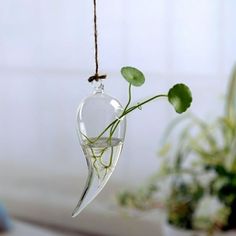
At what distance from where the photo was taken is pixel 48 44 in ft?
8.61

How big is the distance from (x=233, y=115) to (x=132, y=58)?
578 mm

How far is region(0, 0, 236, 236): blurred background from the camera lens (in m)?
2.26

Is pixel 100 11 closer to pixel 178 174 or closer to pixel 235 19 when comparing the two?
pixel 235 19

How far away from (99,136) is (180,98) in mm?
82

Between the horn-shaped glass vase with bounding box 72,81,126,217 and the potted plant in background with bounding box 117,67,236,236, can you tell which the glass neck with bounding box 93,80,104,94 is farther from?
the potted plant in background with bounding box 117,67,236,236

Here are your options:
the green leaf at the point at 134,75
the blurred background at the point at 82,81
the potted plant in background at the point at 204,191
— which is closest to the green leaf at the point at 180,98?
the green leaf at the point at 134,75

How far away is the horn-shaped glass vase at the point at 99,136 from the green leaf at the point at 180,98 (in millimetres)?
51

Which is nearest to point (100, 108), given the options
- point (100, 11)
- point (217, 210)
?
point (217, 210)

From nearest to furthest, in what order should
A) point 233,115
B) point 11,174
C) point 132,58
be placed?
point 233,115
point 132,58
point 11,174

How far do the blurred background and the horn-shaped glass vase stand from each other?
4.89 ft

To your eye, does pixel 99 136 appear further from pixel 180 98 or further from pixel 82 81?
pixel 82 81

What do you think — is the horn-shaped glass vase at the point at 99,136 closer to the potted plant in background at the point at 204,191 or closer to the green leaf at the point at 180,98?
the green leaf at the point at 180,98

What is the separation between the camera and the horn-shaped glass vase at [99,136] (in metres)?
0.53

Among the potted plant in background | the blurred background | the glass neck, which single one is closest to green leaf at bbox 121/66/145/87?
the glass neck
